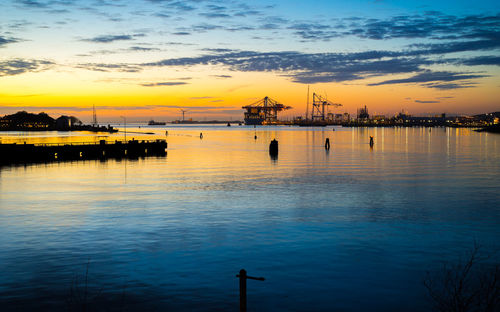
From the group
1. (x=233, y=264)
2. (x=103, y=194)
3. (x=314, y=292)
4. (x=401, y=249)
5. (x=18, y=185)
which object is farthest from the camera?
(x=18, y=185)

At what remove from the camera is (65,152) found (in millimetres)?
→ 58750

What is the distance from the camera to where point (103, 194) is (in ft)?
99.0

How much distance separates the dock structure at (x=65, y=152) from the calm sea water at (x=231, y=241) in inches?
881

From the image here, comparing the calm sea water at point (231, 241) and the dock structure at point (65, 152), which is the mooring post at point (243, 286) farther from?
the dock structure at point (65, 152)

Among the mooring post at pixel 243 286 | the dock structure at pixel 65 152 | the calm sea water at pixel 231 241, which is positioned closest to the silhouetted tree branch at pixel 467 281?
the calm sea water at pixel 231 241

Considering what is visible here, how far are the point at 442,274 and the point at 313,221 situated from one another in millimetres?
8227

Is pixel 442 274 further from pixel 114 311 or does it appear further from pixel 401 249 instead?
pixel 114 311

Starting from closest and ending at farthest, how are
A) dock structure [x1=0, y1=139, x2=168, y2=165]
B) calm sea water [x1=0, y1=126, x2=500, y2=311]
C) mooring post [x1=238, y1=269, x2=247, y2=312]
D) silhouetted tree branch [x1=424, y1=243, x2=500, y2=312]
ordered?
mooring post [x1=238, y1=269, x2=247, y2=312]
silhouetted tree branch [x1=424, y1=243, x2=500, y2=312]
calm sea water [x1=0, y1=126, x2=500, y2=311]
dock structure [x1=0, y1=139, x2=168, y2=165]

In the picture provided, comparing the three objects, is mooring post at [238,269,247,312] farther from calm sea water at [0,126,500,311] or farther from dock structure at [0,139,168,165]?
dock structure at [0,139,168,165]

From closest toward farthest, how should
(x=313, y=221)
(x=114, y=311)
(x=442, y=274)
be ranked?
(x=114, y=311) → (x=442, y=274) → (x=313, y=221)

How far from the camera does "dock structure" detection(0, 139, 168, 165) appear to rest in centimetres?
5559

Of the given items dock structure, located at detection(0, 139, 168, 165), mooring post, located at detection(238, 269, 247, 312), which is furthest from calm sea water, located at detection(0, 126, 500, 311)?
dock structure, located at detection(0, 139, 168, 165)

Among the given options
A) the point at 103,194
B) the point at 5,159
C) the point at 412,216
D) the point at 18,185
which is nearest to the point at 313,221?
the point at 412,216

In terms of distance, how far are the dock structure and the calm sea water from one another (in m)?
22.4
